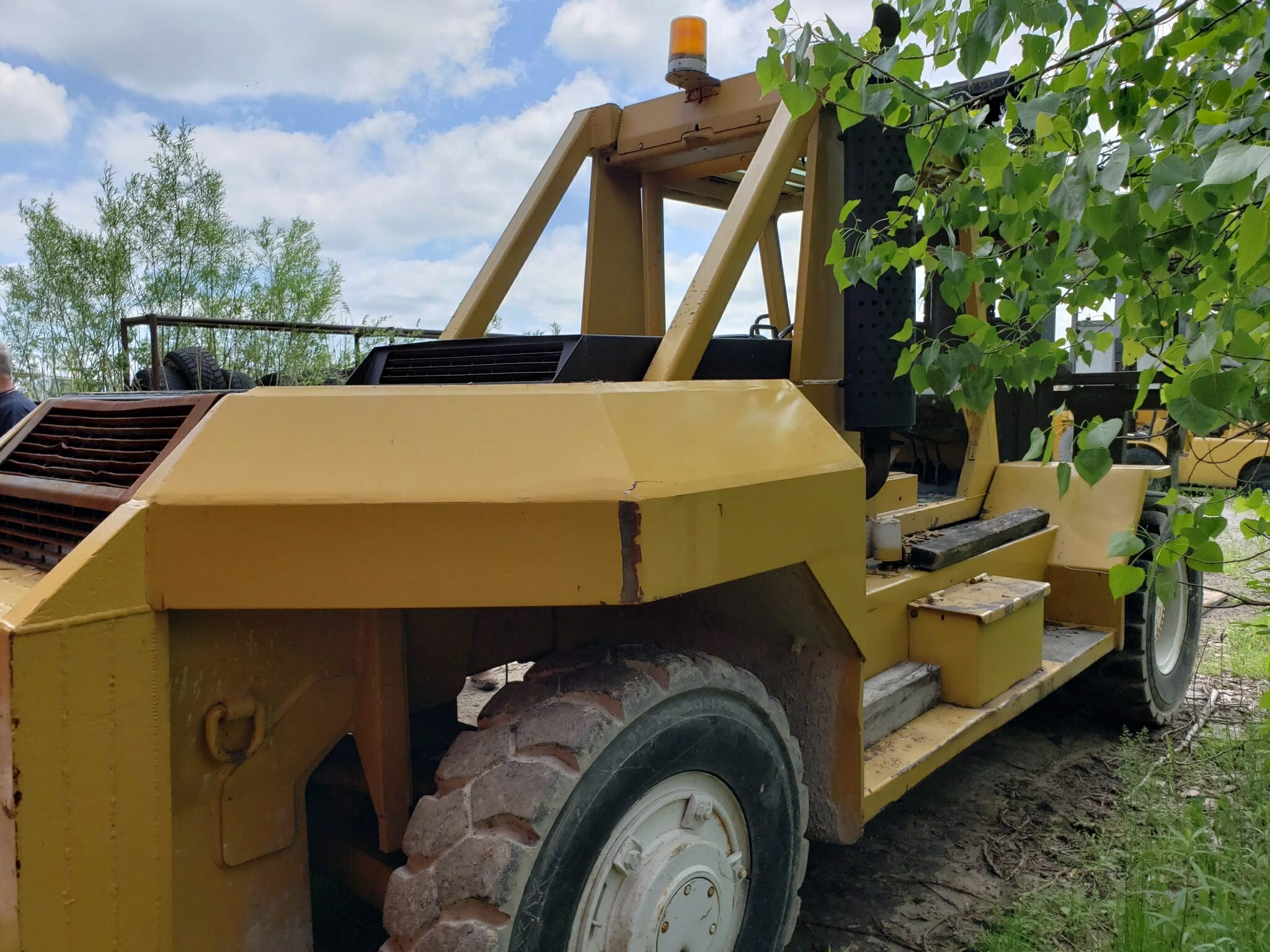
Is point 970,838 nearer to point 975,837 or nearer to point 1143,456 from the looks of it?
point 975,837

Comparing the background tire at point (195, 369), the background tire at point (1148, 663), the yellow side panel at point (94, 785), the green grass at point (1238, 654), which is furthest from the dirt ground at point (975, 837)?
the background tire at point (195, 369)

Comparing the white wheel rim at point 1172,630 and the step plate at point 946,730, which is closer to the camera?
the step plate at point 946,730

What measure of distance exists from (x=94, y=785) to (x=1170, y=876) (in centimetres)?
299

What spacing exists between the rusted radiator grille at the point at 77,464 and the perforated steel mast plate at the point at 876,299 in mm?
1622

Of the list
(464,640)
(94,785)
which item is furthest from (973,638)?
(94,785)

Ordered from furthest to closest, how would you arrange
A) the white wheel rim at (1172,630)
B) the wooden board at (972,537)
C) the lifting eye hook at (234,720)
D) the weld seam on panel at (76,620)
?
the white wheel rim at (1172,630)
the wooden board at (972,537)
the lifting eye hook at (234,720)
the weld seam on panel at (76,620)

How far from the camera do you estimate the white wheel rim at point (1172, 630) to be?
15.5 feet

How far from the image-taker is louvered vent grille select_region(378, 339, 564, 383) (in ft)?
7.04

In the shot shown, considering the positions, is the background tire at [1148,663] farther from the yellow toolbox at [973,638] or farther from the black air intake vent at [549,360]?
the black air intake vent at [549,360]

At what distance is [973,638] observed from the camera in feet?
10.2

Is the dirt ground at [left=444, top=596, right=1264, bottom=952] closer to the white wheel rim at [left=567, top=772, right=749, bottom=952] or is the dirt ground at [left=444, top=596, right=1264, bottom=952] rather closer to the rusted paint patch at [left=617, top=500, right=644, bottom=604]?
the white wheel rim at [left=567, top=772, right=749, bottom=952]

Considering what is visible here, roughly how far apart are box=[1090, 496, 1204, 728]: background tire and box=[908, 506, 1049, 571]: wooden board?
1.50 feet

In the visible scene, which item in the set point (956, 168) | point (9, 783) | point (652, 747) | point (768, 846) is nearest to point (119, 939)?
point (9, 783)

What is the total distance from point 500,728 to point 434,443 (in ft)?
1.75
